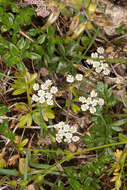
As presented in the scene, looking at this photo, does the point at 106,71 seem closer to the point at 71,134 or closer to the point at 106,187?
the point at 71,134

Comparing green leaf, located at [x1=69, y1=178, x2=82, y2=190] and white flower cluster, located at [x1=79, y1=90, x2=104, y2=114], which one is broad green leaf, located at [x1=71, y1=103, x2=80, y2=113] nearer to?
white flower cluster, located at [x1=79, y1=90, x2=104, y2=114]

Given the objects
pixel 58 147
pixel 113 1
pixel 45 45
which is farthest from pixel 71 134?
→ pixel 113 1

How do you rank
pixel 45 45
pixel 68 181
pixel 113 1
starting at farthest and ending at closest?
pixel 113 1
pixel 45 45
pixel 68 181

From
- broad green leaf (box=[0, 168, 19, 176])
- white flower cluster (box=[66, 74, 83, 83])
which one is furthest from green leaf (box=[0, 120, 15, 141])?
white flower cluster (box=[66, 74, 83, 83])

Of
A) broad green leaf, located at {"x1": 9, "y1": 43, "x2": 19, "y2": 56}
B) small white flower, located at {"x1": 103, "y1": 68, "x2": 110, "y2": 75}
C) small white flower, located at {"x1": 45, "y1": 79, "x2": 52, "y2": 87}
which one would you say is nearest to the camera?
broad green leaf, located at {"x1": 9, "y1": 43, "x2": 19, "y2": 56}

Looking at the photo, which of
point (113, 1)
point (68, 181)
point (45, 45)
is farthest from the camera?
point (113, 1)

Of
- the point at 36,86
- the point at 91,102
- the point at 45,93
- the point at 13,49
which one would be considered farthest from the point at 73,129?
the point at 13,49

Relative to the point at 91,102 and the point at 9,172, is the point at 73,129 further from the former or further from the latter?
the point at 9,172

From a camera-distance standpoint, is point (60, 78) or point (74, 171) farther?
point (60, 78)
